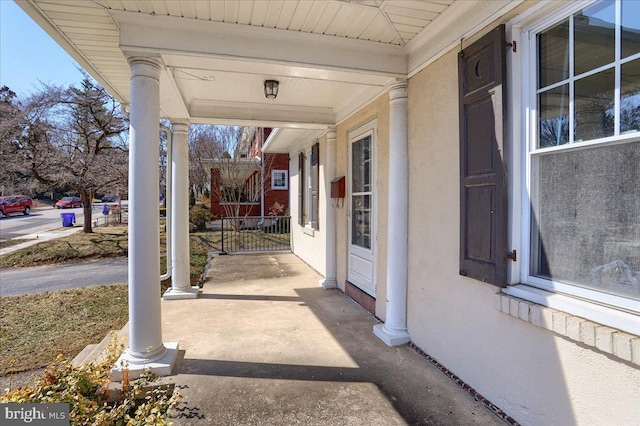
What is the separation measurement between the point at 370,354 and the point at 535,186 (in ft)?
6.90

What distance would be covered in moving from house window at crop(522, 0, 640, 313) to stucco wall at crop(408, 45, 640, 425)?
359mm

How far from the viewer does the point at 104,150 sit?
42.4 ft

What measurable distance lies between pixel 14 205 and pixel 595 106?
103 ft

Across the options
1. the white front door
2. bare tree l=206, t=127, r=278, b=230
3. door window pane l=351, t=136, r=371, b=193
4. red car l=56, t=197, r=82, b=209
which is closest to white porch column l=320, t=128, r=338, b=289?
the white front door

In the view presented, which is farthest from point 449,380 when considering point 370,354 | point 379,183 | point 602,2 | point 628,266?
point 602,2

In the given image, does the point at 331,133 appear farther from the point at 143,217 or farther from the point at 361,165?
the point at 143,217

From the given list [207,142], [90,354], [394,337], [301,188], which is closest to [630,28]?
[394,337]

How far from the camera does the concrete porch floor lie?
239cm

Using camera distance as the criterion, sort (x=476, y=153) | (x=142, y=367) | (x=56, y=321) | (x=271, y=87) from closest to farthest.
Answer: (x=476, y=153) < (x=142, y=367) < (x=271, y=87) < (x=56, y=321)

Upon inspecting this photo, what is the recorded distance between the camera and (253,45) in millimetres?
2984

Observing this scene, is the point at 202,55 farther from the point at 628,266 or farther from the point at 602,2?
the point at 628,266

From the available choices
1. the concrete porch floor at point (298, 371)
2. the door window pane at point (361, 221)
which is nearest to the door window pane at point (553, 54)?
the concrete porch floor at point (298, 371)

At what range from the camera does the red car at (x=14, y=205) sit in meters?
22.9

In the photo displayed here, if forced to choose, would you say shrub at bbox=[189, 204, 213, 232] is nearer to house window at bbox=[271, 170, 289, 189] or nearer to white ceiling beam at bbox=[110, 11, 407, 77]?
house window at bbox=[271, 170, 289, 189]
